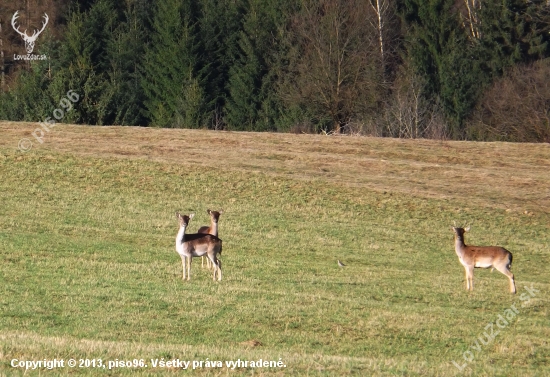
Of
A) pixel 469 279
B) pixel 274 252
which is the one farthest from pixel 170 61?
pixel 469 279

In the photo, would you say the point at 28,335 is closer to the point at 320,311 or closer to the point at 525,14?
the point at 320,311

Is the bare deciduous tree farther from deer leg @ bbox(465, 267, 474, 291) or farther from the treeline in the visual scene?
deer leg @ bbox(465, 267, 474, 291)

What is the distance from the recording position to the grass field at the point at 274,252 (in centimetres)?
1458

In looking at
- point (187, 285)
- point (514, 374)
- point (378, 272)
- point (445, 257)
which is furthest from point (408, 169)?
point (514, 374)

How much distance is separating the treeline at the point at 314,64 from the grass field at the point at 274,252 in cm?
1513

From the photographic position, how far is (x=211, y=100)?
68.4m

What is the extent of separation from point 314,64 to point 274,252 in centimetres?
3563

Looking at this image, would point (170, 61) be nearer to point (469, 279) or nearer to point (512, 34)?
point (512, 34)

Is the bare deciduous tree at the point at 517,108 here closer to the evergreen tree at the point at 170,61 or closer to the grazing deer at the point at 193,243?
the evergreen tree at the point at 170,61

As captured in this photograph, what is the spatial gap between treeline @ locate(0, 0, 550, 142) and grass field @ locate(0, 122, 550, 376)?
15126mm

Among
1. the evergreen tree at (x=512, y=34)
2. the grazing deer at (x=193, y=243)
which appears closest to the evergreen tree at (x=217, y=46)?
the evergreen tree at (x=512, y=34)

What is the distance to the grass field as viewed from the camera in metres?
14.6

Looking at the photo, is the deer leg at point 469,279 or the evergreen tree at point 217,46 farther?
the evergreen tree at point 217,46

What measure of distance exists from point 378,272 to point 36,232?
9.19 meters
